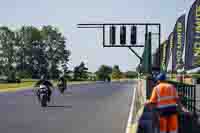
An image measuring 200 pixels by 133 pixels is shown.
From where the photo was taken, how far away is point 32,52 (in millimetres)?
125875

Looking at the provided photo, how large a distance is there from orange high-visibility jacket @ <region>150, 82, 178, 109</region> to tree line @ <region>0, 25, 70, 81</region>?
105m

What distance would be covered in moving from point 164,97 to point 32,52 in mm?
117049

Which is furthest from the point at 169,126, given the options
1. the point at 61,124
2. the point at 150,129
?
the point at 61,124

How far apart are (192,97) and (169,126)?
7.26 metres

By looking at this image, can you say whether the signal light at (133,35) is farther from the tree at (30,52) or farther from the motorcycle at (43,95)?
the tree at (30,52)

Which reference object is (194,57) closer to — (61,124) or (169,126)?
(61,124)

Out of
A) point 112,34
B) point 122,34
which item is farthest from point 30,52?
point 122,34

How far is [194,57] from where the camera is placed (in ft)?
79.8

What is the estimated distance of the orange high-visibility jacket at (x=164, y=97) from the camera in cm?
1021

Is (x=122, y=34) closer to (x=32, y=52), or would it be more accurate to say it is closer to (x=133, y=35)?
(x=133, y=35)

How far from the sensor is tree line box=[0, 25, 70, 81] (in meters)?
120

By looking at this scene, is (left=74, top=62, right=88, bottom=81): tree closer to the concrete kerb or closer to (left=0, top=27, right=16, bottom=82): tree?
(left=0, top=27, right=16, bottom=82): tree

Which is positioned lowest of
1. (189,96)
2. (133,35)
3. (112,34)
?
(189,96)

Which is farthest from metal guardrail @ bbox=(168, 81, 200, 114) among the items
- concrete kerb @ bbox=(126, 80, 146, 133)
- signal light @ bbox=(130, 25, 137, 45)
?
signal light @ bbox=(130, 25, 137, 45)
